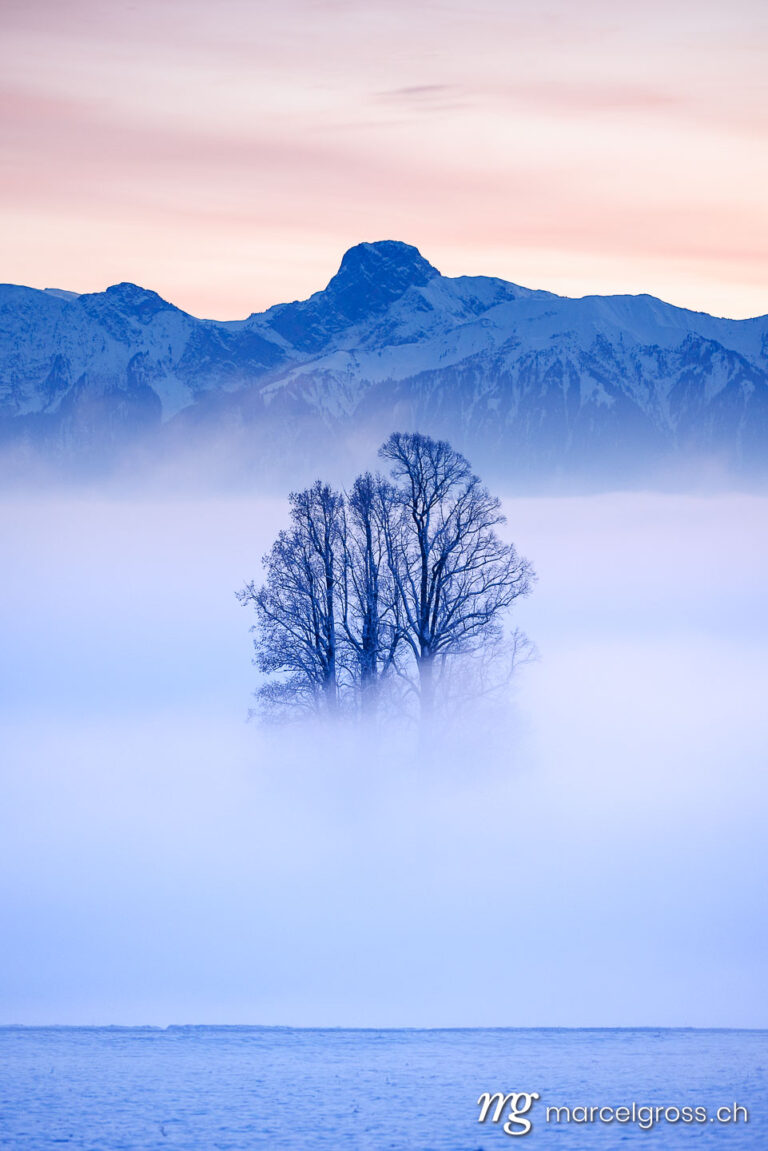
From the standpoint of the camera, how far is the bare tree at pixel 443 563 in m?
45.4

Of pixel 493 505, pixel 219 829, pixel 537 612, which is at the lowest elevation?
pixel 219 829

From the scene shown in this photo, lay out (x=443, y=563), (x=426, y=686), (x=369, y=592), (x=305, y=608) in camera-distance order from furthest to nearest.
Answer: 1. (x=369, y=592)
2. (x=305, y=608)
3. (x=443, y=563)
4. (x=426, y=686)

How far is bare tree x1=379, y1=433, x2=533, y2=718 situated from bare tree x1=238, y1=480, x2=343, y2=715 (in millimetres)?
2132

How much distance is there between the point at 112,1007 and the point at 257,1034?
5749 millimetres

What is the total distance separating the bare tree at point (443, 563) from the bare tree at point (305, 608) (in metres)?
2.13

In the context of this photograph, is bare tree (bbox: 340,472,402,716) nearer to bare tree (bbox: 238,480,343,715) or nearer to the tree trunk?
bare tree (bbox: 238,480,343,715)

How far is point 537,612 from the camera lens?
159m

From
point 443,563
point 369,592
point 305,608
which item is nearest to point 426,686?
point 369,592

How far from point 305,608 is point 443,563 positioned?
15.1 feet

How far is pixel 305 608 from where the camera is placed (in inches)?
1822

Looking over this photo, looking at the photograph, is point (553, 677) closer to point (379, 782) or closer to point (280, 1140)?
point (379, 782)

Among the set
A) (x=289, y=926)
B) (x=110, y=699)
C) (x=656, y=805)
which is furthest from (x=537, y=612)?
(x=289, y=926)

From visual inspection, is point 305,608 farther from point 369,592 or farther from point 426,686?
point 426,686

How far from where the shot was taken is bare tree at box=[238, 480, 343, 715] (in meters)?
45.7
